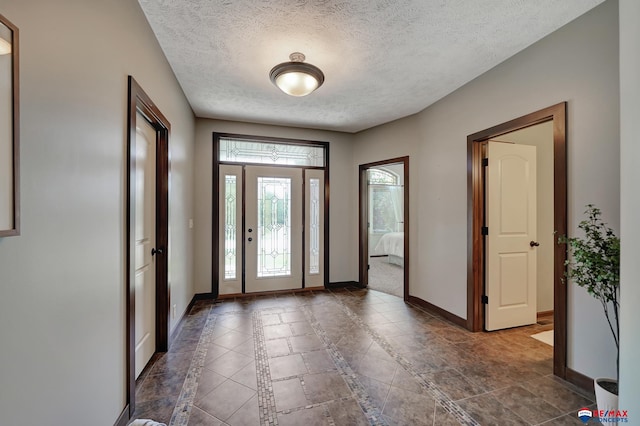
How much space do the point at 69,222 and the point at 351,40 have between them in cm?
218

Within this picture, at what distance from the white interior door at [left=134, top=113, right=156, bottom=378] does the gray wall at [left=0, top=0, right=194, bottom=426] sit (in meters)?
0.50

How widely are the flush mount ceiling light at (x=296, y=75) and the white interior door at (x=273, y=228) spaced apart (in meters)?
1.76

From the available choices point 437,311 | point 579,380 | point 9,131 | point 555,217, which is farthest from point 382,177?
point 9,131

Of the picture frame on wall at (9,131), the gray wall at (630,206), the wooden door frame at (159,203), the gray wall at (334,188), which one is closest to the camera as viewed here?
the picture frame on wall at (9,131)

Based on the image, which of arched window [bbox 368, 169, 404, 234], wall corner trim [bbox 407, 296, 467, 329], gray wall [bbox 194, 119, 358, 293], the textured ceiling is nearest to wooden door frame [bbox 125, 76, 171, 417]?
the textured ceiling

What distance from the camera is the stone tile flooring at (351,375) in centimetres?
169

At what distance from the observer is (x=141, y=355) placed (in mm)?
2111

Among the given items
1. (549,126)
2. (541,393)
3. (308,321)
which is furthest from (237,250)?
(549,126)

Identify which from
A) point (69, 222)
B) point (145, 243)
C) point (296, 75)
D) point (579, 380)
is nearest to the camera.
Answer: point (69, 222)

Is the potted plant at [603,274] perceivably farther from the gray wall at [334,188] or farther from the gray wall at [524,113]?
Result: the gray wall at [334,188]

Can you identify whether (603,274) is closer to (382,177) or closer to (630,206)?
(630,206)

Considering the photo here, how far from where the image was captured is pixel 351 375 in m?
2.10

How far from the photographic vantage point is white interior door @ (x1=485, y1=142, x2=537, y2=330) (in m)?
2.87

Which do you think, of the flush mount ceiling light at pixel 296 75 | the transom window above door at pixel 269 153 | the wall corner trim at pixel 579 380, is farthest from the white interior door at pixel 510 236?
the transom window above door at pixel 269 153
